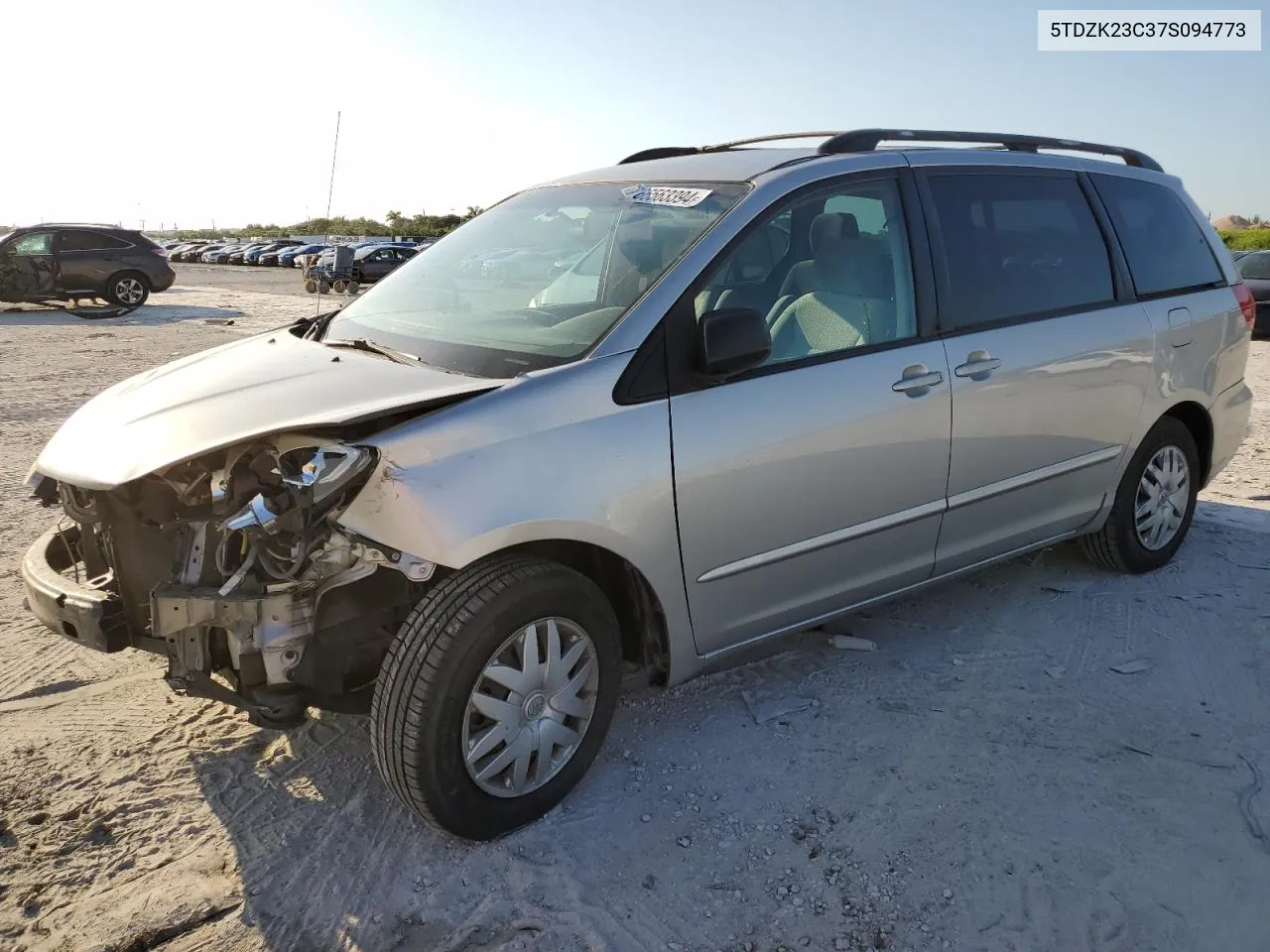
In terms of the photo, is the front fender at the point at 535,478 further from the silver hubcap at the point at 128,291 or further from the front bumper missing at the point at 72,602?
the silver hubcap at the point at 128,291

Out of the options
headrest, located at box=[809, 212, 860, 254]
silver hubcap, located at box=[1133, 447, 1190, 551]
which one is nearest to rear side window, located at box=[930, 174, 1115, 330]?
headrest, located at box=[809, 212, 860, 254]

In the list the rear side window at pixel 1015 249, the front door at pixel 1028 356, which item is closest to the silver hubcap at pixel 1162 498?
the front door at pixel 1028 356

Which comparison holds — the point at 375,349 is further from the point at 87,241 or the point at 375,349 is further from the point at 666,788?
the point at 87,241

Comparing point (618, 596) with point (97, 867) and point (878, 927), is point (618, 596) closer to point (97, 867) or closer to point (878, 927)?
Answer: point (878, 927)

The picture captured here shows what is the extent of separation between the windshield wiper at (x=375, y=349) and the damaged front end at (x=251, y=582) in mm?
535

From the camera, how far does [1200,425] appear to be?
16.0ft

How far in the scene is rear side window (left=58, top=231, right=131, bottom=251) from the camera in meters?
17.8

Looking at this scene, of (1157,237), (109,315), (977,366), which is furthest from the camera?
(109,315)

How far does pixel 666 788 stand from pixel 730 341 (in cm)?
139

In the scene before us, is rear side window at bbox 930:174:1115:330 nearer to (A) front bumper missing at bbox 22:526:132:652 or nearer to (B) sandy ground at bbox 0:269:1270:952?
(B) sandy ground at bbox 0:269:1270:952

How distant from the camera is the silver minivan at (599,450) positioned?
2.67 m

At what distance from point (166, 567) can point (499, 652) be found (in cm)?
101

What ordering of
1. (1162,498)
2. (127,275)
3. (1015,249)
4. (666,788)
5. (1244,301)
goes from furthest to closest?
(127,275) → (1244,301) → (1162,498) → (1015,249) → (666,788)

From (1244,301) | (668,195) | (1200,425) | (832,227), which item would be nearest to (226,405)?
(668,195)
